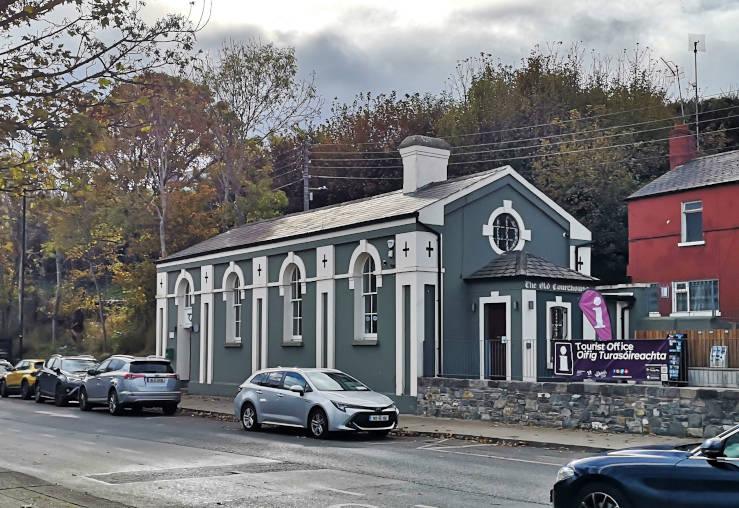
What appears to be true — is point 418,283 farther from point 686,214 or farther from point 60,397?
point 686,214

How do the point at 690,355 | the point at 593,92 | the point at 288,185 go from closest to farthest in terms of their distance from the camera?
the point at 690,355 → the point at 593,92 → the point at 288,185

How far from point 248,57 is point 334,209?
54.9 ft

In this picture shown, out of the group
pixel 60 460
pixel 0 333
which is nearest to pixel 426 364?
pixel 60 460

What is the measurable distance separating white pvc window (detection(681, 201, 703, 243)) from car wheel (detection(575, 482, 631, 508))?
95.0ft

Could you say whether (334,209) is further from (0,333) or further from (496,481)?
(0,333)

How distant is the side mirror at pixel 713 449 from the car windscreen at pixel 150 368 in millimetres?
20340

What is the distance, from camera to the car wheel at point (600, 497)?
782cm

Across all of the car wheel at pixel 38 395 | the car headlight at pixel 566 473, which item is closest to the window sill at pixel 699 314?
the car wheel at pixel 38 395

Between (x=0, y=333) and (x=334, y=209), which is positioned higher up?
(x=334, y=209)

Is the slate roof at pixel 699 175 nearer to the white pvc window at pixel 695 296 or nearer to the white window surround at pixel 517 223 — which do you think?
the white pvc window at pixel 695 296

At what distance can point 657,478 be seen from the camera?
7.61 meters

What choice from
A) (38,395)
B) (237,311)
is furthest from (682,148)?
(38,395)

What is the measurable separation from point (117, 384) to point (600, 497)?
19.7 m

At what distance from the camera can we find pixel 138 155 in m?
47.0
